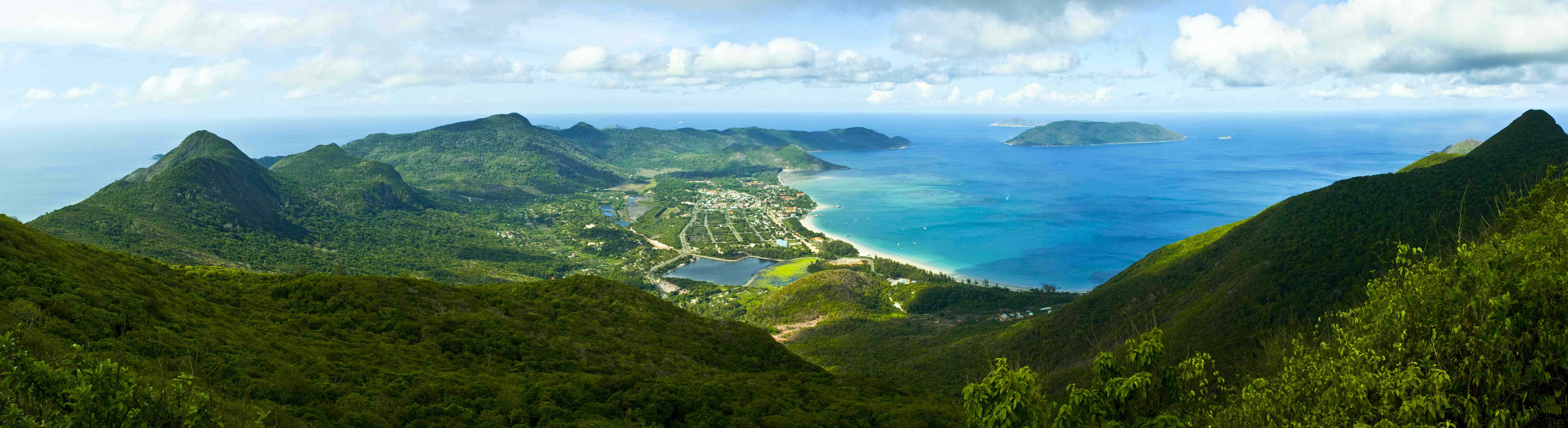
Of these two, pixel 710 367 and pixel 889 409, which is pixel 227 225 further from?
pixel 889 409

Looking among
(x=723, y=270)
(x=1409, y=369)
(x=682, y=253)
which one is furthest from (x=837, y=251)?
(x=1409, y=369)

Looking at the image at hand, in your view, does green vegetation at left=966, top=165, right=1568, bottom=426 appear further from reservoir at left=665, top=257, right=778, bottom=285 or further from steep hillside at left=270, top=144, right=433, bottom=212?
steep hillside at left=270, top=144, right=433, bottom=212

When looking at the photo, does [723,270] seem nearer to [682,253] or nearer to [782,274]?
[782,274]

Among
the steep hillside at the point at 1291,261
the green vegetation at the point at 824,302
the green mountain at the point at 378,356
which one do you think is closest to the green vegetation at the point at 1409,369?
the green mountain at the point at 378,356

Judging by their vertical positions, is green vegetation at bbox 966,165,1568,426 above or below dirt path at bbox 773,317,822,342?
above

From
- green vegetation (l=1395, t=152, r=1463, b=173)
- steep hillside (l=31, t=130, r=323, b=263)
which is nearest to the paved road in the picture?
steep hillside (l=31, t=130, r=323, b=263)

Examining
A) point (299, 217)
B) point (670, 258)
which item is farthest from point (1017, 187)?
point (299, 217)

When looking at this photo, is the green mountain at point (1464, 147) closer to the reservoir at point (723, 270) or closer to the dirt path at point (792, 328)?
the reservoir at point (723, 270)
